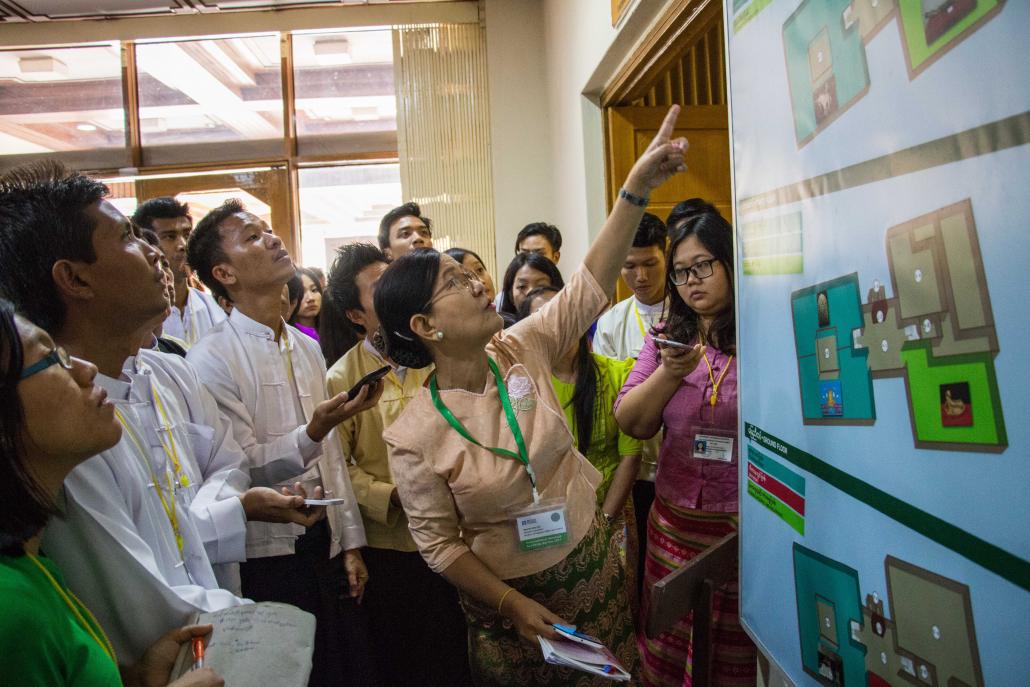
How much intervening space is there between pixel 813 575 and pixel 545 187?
459 cm

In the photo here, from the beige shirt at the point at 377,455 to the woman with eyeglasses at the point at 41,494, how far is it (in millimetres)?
1160

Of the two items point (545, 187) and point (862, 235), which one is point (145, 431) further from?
point (545, 187)

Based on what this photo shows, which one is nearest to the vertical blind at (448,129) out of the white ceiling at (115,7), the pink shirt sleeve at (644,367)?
the white ceiling at (115,7)

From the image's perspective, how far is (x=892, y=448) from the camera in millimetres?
853

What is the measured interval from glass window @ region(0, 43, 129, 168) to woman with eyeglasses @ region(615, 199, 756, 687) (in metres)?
5.28

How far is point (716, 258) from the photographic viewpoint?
186 centimetres

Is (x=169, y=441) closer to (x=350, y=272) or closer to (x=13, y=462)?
(x=13, y=462)

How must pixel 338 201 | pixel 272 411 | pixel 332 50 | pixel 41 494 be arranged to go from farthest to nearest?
1. pixel 338 201
2. pixel 332 50
3. pixel 272 411
4. pixel 41 494

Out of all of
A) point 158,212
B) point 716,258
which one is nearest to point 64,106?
point 158,212

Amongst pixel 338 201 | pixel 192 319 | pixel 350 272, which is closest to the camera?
pixel 350 272

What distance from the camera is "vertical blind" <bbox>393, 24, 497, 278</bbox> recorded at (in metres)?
5.43

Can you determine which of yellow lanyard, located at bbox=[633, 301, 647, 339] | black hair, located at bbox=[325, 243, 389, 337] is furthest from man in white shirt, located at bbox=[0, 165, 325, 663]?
yellow lanyard, located at bbox=[633, 301, 647, 339]

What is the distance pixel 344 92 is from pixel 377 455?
→ 14.0 ft

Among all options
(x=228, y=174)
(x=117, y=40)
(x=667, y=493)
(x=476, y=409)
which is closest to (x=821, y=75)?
(x=476, y=409)
